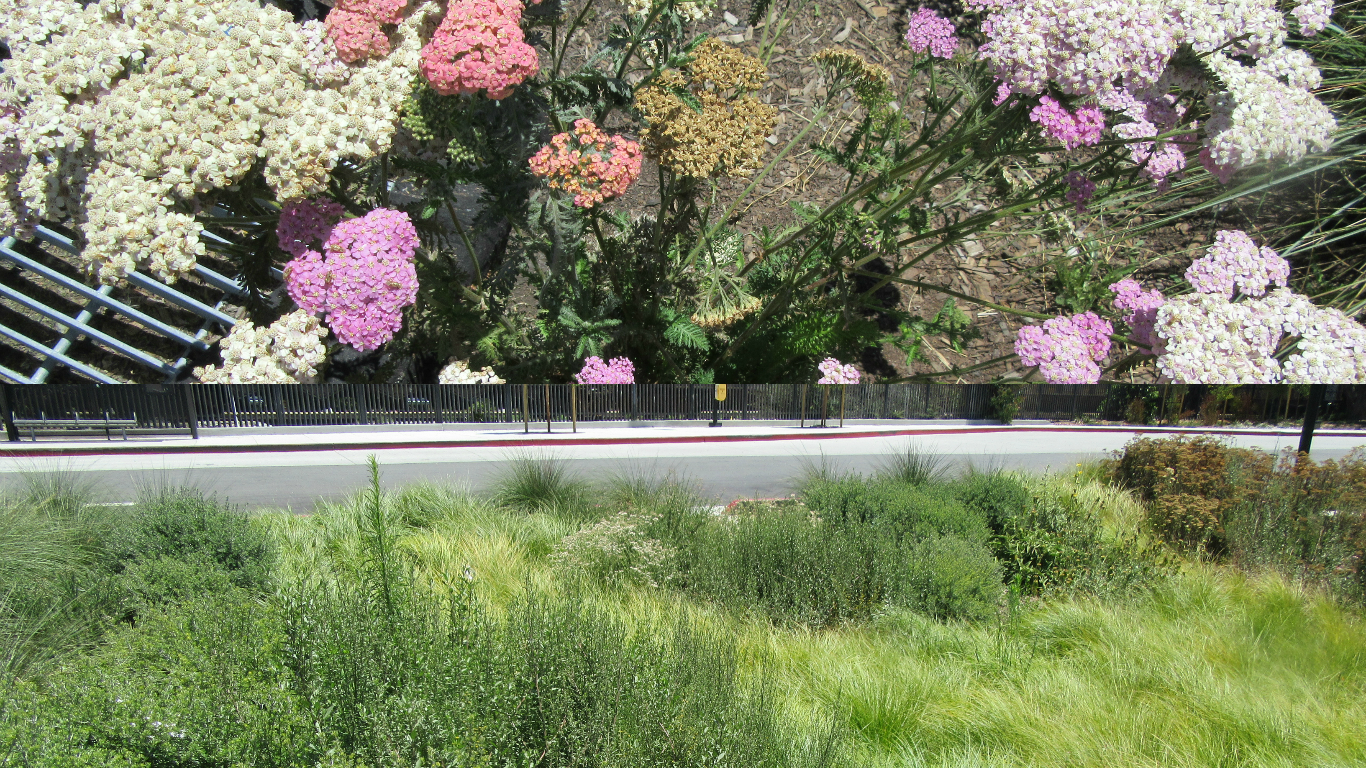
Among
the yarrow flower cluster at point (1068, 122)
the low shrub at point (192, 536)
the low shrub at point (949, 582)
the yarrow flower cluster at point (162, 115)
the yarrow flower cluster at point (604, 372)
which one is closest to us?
the yarrow flower cluster at point (162, 115)

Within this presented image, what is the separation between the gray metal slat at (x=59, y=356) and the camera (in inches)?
94.3

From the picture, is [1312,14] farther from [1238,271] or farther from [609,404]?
[609,404]

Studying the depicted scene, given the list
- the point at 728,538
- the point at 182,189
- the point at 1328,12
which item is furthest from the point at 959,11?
the point at 182,189

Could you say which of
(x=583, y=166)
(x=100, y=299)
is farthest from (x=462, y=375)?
(x=100, y=299)

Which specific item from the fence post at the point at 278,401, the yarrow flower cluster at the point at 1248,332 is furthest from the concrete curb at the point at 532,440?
the yarrow flower cluster at the point at 1248,332

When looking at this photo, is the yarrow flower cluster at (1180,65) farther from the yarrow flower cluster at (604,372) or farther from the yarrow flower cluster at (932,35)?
the yarrow flower cluster at (604,372)

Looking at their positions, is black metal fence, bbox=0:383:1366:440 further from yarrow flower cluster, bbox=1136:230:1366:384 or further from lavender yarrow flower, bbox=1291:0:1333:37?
lavender yarrow flower, bbox=1291:0:1333:37

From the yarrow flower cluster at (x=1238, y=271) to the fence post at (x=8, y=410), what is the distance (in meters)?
4.05

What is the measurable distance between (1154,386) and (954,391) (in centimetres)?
93

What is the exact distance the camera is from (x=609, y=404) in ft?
9.03

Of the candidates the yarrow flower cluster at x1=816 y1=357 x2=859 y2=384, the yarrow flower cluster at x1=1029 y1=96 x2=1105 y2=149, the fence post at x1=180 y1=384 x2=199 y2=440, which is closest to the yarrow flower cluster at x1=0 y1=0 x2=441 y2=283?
the fence post at x1=180 y1=384 x2=199 y2=440

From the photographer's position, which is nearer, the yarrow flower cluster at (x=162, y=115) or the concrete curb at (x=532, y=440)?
the yarrow flower cluster at (x=162, y=115)

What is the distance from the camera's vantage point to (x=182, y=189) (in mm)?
2043

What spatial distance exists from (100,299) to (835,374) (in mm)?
2671
